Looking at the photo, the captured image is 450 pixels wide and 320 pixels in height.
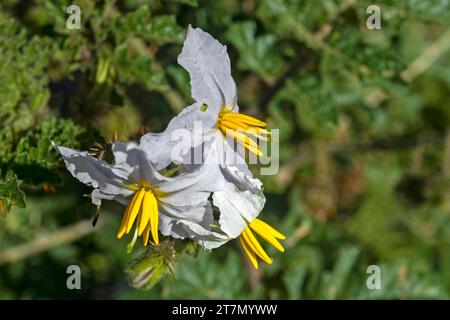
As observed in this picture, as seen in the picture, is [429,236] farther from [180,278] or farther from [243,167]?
[243,167]

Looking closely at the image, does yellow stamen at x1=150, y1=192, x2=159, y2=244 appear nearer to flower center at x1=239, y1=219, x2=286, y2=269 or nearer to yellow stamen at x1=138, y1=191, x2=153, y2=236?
yellow stamen at x1=138, y1=191, x2=153, y2=236

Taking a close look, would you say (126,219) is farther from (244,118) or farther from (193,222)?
(244,118)

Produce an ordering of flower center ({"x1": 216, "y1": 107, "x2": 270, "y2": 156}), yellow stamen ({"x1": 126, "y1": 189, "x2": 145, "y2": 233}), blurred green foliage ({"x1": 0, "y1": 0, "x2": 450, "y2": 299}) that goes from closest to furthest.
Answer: yellow stamen ({"x1": 126, "y1": 189, "x2": 145, "y2": 233}) → flower center ({"x1": 216, "y1": 107, "x2": 270, "y2": 156}) → blurred green foliage ({"x1": 0, "y1": 0, "x2": 450, "y2": 299})

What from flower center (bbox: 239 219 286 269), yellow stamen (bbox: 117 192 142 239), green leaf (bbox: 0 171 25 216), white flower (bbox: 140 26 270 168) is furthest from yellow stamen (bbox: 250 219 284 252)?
green leaf (bbox: 0 171 25 216)

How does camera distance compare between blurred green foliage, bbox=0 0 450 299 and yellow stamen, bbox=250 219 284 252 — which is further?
blurred green foliage, bbox=0 0 450 299

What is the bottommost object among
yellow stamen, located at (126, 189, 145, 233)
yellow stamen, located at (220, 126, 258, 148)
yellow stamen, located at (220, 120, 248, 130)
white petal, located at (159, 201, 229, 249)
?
white petal, located at (159, 201, 229, 249)

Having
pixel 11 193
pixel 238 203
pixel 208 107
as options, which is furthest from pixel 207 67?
pixel 11 193

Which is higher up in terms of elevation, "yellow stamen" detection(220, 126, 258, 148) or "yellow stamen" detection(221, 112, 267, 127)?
"yellow stamen" detection(221, 112, 267, 127)

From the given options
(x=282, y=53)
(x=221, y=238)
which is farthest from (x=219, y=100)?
(x=282, y=53)
